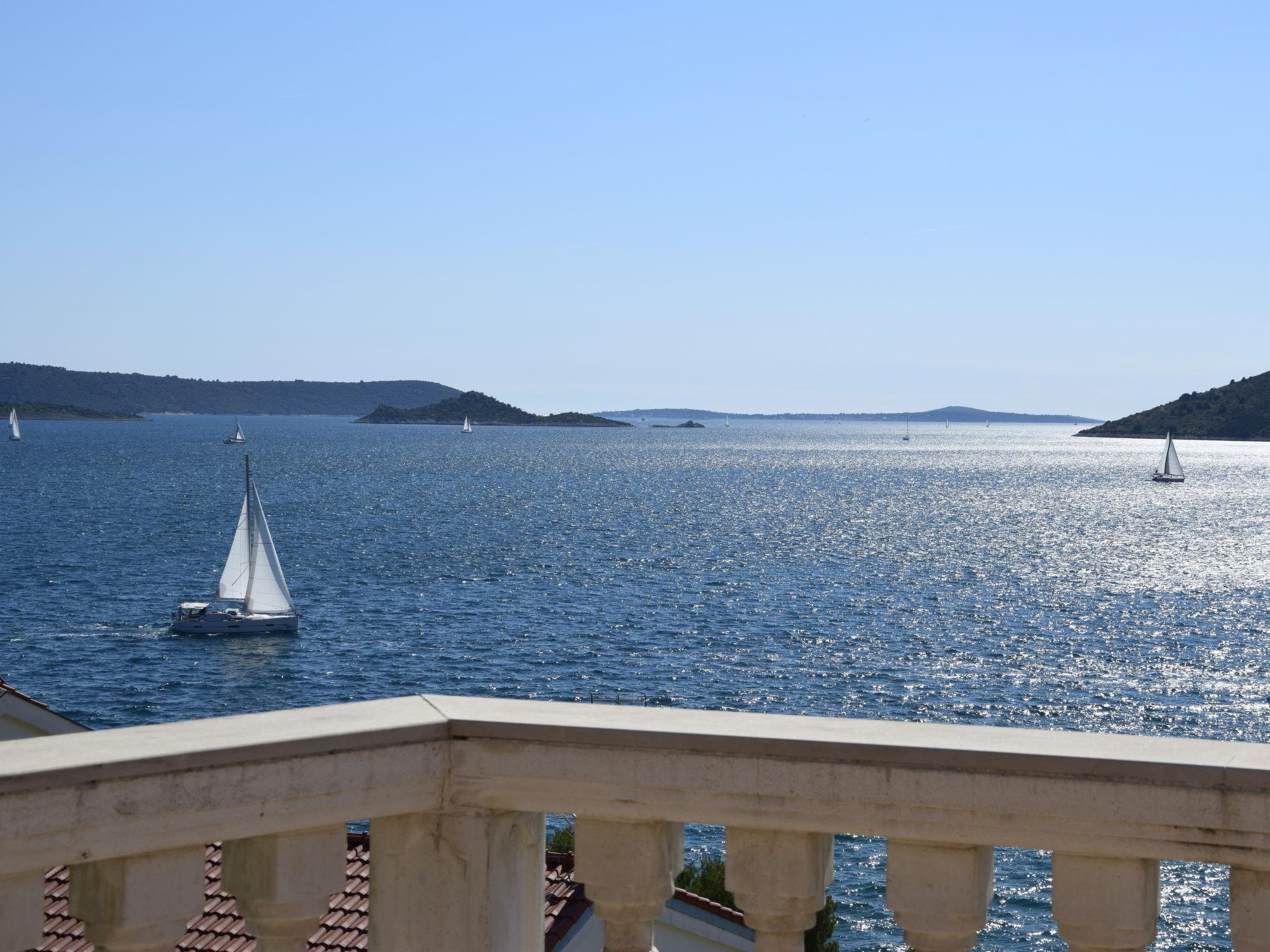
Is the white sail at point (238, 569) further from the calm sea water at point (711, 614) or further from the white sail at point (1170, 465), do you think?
the white sail at point (1170, 465)

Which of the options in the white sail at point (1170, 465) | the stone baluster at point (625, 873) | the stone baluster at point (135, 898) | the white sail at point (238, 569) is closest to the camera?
the stone baluster at point (135, 898)

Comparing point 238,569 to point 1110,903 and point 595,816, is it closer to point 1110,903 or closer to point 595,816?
point 595,816

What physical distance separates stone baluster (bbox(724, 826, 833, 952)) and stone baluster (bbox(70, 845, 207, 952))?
3.36 ft

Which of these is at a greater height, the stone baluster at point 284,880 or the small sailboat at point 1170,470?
the stone baluster at point 284,880

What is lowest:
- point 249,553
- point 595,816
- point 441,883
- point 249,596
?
point 249,596

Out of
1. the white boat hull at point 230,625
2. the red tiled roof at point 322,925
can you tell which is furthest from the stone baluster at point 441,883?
the white boat hull at point 230,625

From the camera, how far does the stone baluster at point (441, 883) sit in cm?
277

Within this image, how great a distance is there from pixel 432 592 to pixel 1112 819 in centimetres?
6750

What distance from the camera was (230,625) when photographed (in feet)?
186

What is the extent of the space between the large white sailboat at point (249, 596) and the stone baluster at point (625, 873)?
55.4m

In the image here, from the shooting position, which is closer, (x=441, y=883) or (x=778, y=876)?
(x=778, y=876)

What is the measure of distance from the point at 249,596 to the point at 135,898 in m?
58.0

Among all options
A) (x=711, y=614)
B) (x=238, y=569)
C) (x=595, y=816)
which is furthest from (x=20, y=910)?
(x=711, y=614)

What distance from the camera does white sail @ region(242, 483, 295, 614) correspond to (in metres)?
58.2
